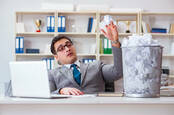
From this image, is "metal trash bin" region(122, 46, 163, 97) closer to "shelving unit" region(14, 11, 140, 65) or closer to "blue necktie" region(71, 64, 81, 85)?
"blue necktie" region(71, 64, 81, 85)

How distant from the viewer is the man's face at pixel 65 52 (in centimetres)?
265

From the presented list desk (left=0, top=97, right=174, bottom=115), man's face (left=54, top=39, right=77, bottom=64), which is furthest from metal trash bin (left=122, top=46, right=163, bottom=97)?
man's face (left=54, top=39, right=77, bottom=64)

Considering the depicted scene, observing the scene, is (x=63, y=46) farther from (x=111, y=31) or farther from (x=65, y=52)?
(x=111, y=31)

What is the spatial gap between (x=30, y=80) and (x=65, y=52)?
130 centimetres

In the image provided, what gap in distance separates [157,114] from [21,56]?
14.0ft

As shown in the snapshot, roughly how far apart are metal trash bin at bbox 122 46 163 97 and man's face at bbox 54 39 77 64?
Result: 4.36 feet

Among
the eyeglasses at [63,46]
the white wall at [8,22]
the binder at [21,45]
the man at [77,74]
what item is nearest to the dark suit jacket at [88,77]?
the man at [77,74]

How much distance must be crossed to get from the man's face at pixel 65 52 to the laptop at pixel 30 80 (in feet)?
4.03

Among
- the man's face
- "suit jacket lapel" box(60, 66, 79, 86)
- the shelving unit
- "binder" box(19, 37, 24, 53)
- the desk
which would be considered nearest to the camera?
the desk

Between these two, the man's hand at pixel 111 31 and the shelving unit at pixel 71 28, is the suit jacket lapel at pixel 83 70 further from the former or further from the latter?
the shelving unit at pixel 71 28

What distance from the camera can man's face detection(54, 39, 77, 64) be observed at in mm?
2648

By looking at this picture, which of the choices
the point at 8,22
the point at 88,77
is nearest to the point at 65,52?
the point at 88,77
